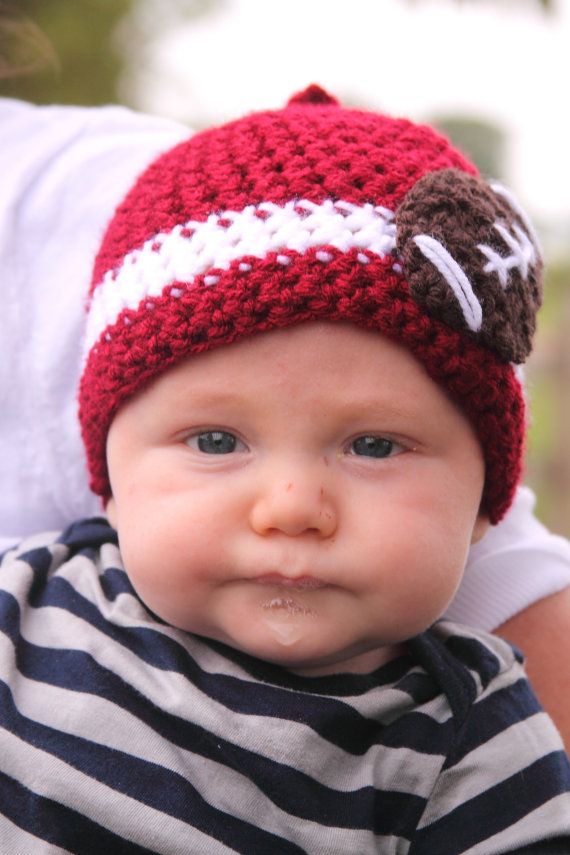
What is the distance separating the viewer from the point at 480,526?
133 cm

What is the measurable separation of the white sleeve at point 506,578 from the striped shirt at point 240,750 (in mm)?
194

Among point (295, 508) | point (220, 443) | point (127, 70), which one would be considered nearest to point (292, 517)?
point (295, 508)

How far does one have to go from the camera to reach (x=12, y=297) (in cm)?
149

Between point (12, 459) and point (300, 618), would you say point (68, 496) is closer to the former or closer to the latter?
point (12, 459)

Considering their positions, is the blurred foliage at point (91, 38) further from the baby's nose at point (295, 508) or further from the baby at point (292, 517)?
the baby's nose at point (295, 508)

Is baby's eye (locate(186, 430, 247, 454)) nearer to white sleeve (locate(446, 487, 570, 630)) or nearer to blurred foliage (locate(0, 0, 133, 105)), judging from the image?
white sleeve (locate(446, 487, 570, 630))

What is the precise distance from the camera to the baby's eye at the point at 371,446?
Result: 1129 mm

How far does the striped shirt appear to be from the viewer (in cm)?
111

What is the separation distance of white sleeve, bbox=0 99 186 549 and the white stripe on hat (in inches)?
13.4

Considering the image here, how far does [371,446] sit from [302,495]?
0.39ft

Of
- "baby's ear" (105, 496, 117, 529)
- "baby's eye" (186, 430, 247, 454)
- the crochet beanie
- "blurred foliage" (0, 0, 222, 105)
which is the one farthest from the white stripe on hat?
"blurred foliage" (0, 0, 222, 105)

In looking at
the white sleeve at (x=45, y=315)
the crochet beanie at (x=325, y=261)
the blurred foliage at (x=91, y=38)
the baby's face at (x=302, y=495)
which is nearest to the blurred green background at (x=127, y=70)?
the blurred foliage at (x=91, y=38)

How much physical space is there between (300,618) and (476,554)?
473mm

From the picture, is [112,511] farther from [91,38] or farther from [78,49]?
[91,38]
